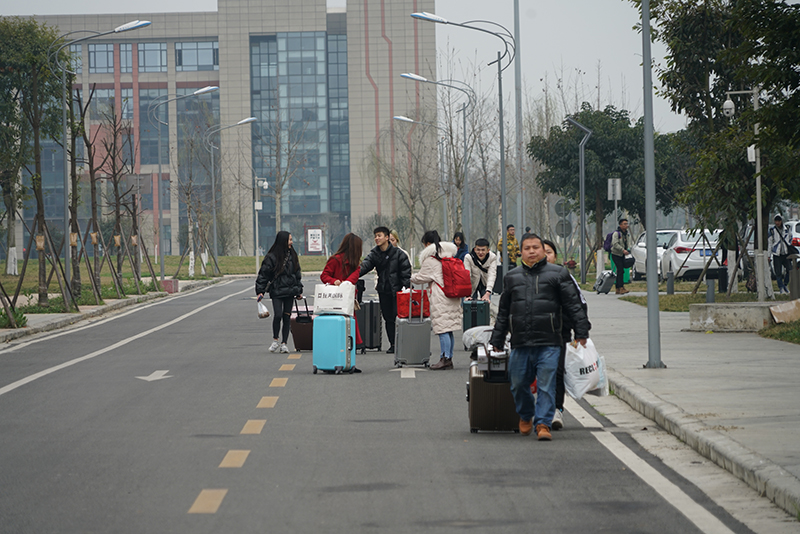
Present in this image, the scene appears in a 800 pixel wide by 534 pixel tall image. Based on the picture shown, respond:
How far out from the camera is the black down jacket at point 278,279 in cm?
1516

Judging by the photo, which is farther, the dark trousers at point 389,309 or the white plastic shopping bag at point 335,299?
the dark trousers at point 389,309

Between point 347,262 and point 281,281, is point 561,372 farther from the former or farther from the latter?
point 281,281

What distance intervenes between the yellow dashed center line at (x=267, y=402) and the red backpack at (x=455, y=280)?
316 cm

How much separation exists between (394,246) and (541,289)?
6583 mm

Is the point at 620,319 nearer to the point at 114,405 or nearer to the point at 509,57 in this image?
the point at 114,405

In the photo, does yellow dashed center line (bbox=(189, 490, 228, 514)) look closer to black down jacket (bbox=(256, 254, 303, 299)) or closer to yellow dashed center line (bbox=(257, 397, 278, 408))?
yellow dashed center line (bbox=(257, 397, 278, 408))

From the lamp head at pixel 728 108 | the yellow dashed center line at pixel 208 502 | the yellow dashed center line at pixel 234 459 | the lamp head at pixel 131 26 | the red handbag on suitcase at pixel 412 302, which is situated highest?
the lamp head at pixel 131 26

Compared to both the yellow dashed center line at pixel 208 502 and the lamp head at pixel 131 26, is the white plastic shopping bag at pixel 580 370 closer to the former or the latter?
the yellow dashed center line at pixel 208 502

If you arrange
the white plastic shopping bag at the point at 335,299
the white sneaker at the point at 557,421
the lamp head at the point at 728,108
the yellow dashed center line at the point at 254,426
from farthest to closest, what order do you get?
the lamp head at the point at 728,108 < the white plastic shopping bag at the point at 335,299 < the white sneaker at the point at 557,421 < the yellow dashed center line at the point at 254,426

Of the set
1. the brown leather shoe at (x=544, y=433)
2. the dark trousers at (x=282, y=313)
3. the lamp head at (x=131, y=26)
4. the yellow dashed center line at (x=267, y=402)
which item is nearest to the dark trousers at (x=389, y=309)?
the dark trousers at (x=282, y=313)

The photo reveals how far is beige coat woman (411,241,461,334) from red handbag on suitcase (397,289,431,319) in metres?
0.47

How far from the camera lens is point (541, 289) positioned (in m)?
8.40

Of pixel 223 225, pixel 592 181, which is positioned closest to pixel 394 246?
pixel 592 181

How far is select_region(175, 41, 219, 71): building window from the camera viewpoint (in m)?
103
